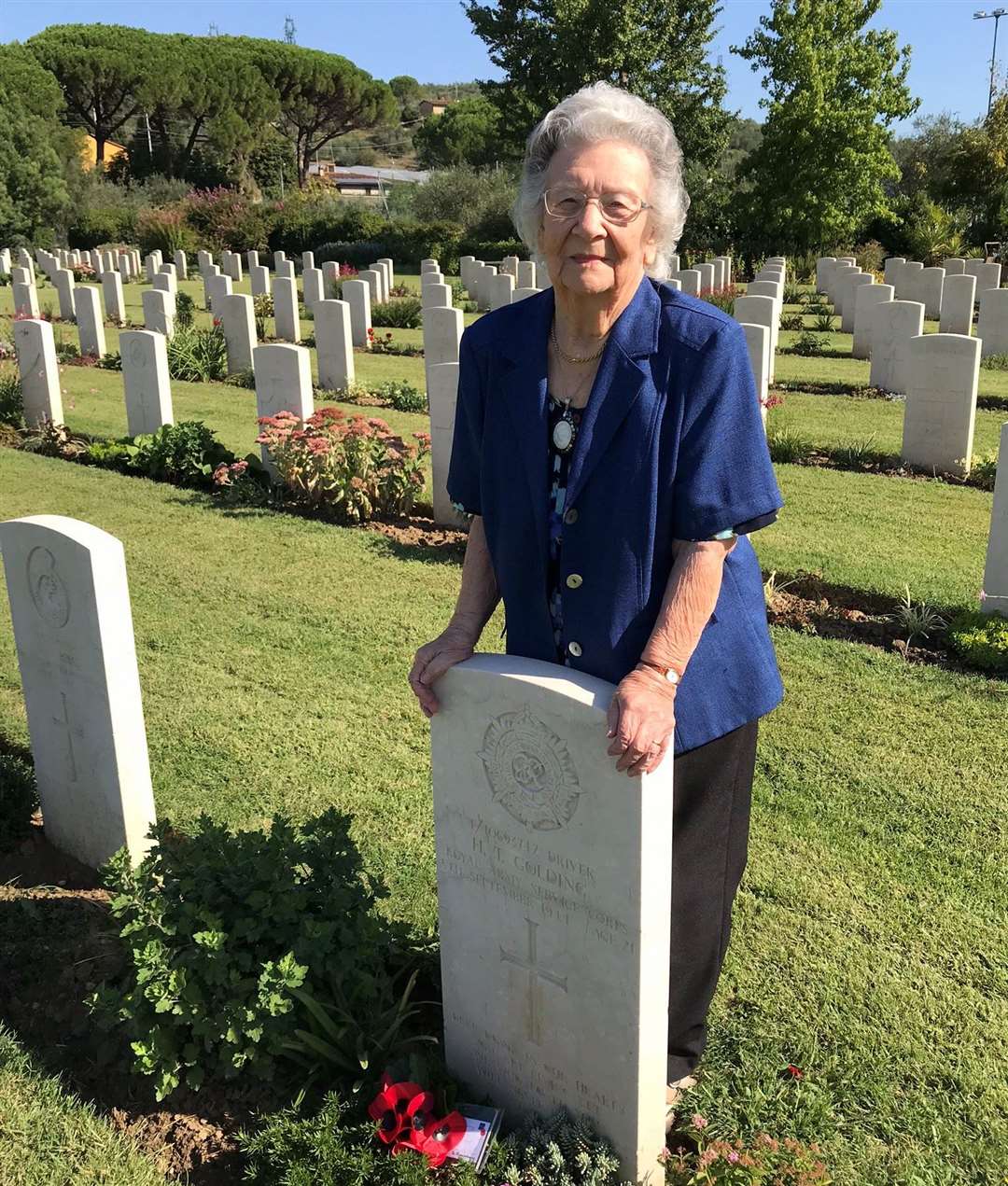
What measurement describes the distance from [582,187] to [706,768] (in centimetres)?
126

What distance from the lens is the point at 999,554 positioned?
5297 mm

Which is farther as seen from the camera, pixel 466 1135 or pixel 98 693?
pixel 98 693

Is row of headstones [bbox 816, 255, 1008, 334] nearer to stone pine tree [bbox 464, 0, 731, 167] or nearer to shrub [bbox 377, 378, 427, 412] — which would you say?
shrub [bbox 377, 378, 427, 412]

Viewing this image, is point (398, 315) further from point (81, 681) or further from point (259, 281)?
point (81, 681)

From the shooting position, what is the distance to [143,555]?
7.01 meters

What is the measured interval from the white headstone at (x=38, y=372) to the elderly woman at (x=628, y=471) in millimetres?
9264

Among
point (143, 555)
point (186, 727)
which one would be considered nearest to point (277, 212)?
point (143, 555)

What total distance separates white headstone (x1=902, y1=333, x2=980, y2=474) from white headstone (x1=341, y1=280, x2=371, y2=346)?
1000 cm

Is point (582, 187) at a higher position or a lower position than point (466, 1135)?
higher

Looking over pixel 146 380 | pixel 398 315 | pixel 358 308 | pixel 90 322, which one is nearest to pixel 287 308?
pixel 358 308

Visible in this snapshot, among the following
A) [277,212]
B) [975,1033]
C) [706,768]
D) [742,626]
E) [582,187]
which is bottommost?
[975,1033]

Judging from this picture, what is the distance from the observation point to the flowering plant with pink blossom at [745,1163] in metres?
2.27

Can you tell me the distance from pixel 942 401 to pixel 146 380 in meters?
6.88

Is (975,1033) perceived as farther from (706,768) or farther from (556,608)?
(556,608)
